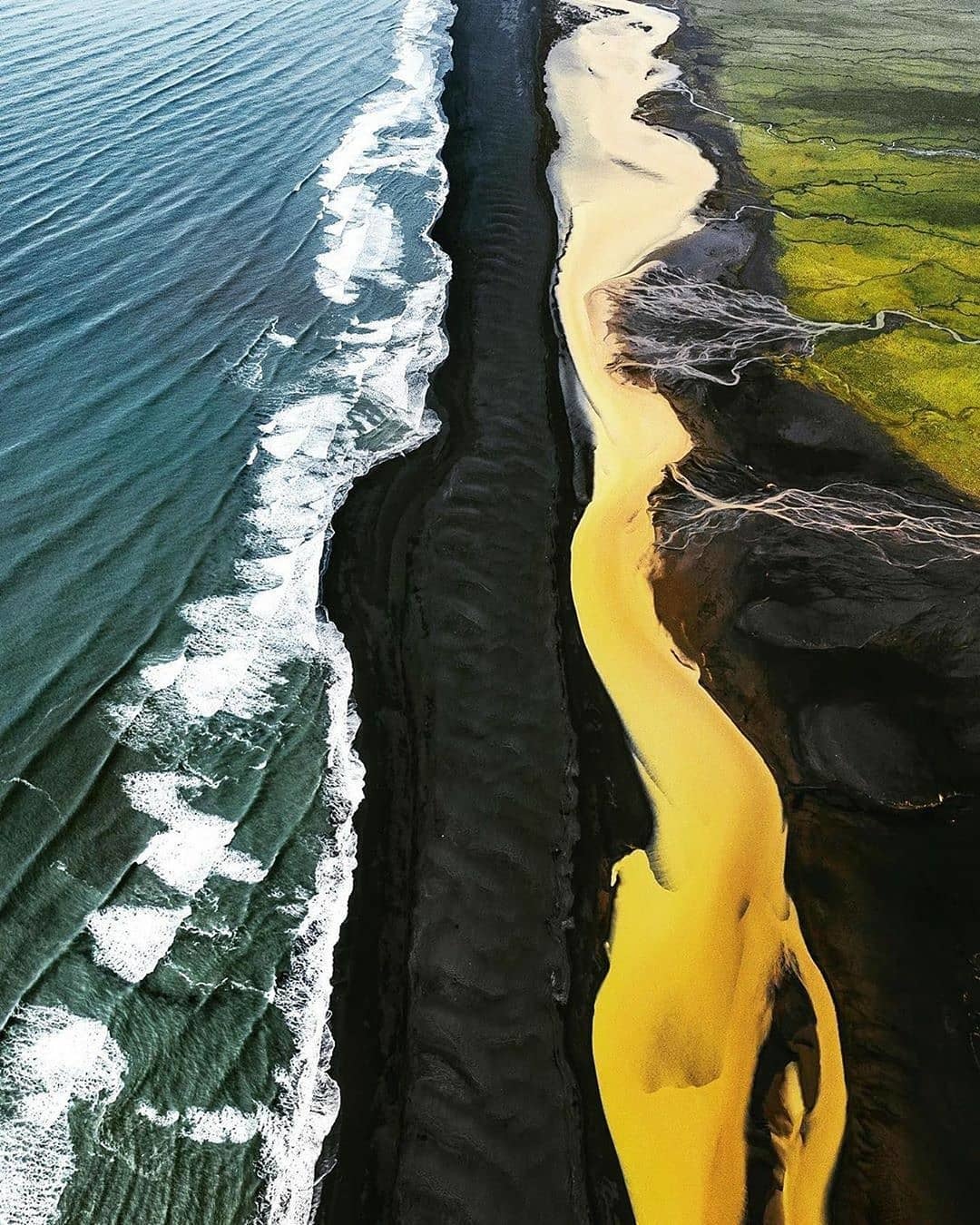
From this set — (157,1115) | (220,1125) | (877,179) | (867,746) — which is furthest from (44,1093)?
(877,179)

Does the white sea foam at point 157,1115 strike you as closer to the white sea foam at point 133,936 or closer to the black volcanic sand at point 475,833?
the white sea foam at point 133,936

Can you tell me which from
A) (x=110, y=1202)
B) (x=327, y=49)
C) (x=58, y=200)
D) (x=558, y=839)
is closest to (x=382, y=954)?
(x=558, y=839)

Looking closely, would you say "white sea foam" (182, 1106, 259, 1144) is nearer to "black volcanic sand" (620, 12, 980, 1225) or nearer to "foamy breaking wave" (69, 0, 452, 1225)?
"foamy breaking wave" (69, 0, 452, 1225)

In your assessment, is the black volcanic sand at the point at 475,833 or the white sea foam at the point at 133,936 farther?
the white sea foam at the point at 133,936

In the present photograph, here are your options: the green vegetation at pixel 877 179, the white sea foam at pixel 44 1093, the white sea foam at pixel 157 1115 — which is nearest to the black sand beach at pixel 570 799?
the white sea foam at pixel 157 1115

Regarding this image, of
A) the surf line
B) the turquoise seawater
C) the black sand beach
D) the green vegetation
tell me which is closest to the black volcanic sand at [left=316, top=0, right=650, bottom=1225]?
the black sand beach

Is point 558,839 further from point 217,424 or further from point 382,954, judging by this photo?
point 217,424

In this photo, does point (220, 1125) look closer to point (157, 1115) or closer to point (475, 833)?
point (157, 1115)
